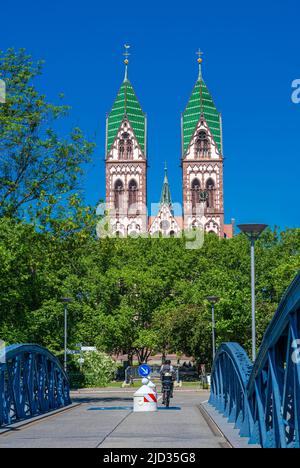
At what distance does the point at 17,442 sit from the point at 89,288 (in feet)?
141

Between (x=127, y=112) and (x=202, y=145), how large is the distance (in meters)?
13.5

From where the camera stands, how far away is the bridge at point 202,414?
30.3 feet

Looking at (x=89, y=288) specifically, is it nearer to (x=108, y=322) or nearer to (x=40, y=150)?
(x=108, y=322)

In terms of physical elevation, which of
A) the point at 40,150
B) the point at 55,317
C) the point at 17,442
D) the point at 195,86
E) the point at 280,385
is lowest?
the point at 17,442

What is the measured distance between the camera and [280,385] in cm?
1004

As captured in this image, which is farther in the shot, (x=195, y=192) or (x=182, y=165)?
(x=182, y=165)

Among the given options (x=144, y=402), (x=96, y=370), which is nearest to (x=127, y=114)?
(x=96, y=370)

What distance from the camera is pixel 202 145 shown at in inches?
4747

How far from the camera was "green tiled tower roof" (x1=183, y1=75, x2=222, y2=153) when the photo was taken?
122 meters
